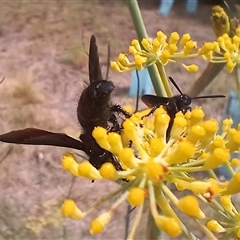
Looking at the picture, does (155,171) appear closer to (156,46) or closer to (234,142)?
(234,142)

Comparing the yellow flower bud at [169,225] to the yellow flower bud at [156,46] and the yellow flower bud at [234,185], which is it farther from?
the yellow flower bud at [156,46]

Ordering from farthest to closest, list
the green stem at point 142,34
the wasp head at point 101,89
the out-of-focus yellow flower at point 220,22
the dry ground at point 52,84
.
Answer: the dry ground at point 52,84, the out-of-focus yellow flower at point 220,22, the green stem at point 142,34, the wasp head at point 101,89

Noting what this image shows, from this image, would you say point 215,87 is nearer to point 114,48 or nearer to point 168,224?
point 114,48

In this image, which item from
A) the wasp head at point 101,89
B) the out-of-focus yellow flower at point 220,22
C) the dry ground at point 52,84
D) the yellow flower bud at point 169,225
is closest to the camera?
the yellow flower bud at point 169,225

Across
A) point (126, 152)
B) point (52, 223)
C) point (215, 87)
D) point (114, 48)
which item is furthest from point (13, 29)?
point (126, 152)

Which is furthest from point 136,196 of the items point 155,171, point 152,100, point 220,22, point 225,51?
point 220,22

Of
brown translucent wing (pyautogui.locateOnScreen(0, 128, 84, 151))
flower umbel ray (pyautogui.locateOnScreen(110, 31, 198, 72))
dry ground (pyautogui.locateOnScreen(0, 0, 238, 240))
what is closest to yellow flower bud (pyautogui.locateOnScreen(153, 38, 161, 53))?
flower umbel ray (pyautogui.locateOnScreen(110, 31, 198, 72))

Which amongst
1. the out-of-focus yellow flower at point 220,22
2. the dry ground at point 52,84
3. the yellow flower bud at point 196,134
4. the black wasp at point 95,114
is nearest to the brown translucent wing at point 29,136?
the black wasp at point 95,114

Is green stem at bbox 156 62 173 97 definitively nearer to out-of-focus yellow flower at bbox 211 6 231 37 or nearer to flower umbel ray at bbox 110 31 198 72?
flower umbel ray at bbox 110 31 198 72
